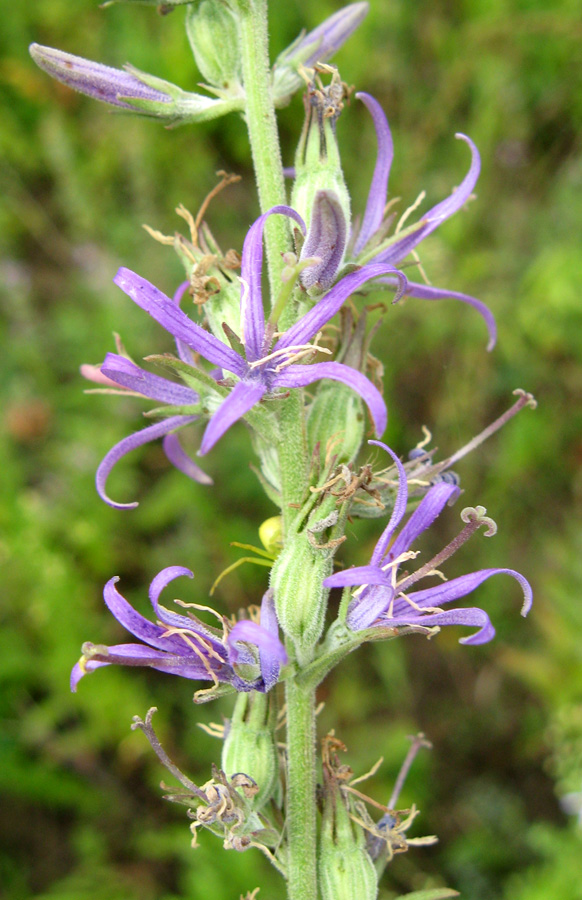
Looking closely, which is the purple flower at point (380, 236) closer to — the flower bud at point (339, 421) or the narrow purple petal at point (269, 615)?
the flower bud at point (339, 421)

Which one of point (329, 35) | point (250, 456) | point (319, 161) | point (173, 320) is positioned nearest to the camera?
point (173, 320)

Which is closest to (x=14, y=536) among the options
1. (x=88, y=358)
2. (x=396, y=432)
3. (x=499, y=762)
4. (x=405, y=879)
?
(x=88, y=358)

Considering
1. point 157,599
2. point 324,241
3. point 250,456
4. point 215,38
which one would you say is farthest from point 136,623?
point 250,456

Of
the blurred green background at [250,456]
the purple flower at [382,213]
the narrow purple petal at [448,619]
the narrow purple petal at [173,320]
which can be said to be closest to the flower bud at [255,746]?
the narrow purple petal at [448,619]

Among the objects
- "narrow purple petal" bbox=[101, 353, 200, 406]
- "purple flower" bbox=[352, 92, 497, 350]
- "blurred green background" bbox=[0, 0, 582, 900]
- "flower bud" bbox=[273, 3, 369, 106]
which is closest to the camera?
"narrow purple petal" bbox=[101, 353, 200, 406]

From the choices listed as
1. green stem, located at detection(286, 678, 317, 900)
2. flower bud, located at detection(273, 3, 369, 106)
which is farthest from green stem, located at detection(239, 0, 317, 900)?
flower bud, located at detection(273, 3, 369, 106)

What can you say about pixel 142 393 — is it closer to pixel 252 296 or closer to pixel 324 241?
pixel 252 296

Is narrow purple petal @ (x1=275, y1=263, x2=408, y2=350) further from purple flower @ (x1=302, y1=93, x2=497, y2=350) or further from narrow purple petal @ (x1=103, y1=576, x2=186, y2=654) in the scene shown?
narrow purple petal @ (x1=103, y1=576, x2=186, y2=654)
